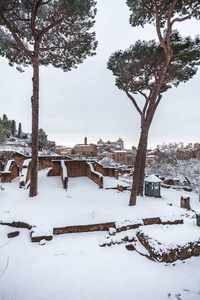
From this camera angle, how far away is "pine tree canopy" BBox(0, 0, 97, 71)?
6.93 metres

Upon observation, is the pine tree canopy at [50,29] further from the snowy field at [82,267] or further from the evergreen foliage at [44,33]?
the snowy field at [82,267]

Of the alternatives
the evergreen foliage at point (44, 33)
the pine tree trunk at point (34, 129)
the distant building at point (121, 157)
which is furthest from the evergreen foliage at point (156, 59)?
the distant building at point (121, 157)

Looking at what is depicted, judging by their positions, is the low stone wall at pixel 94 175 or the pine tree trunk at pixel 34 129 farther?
the low stone wall at pixel 94 175

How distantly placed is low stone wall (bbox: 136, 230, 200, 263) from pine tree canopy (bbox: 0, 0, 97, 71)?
10726 millimetres

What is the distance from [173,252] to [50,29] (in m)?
13.1

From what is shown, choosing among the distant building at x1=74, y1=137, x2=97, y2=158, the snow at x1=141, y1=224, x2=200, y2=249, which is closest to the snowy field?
the snow at x1=141, y1=224, x2=200, y2=249

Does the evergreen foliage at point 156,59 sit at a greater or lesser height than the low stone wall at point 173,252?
greater

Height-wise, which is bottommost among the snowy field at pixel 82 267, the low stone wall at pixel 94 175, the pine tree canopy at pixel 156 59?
the snowy field at pixel 82 267

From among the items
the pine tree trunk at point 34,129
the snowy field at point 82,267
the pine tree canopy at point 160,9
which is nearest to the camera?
the snowy field at point 82,267

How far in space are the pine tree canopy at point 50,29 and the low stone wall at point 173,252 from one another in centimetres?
1073

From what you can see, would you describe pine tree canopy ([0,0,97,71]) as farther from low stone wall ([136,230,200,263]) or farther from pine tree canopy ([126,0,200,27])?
low stone wall ([136,230,200,263])

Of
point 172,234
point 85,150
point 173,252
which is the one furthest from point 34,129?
point 85,150

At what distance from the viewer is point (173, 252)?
→ 13.7 feet

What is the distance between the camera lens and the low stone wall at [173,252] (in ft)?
13.5
